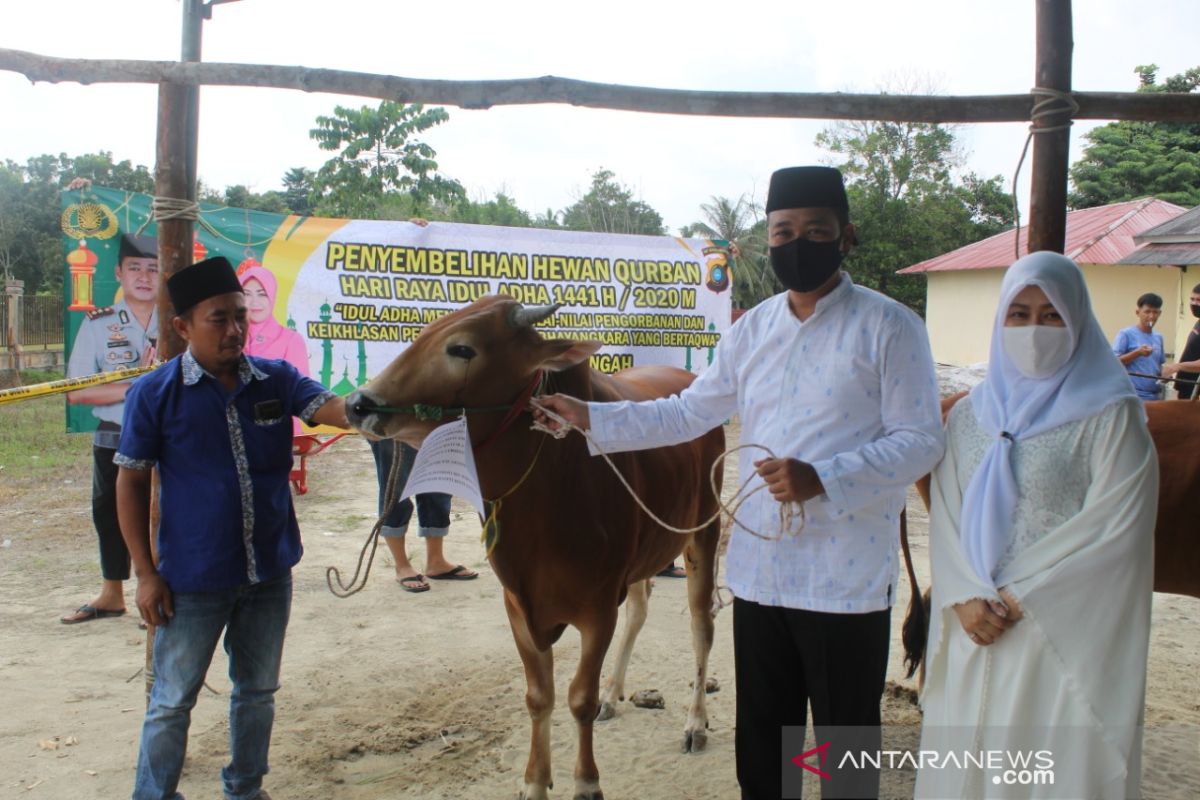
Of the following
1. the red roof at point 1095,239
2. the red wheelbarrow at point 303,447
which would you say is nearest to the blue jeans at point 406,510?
the red wheelbarrow at point 303,447

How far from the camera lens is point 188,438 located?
2926 mm

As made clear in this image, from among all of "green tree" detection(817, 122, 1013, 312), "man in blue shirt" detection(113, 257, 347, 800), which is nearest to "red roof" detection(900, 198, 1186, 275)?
"green tree" detection(817, 122, 1013, 312)

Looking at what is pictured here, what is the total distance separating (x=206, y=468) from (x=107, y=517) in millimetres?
3014

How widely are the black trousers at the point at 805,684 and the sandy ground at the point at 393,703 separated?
1.26 meters

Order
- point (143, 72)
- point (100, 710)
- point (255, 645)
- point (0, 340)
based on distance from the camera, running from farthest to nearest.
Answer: point (0, 340), point (100, 710), point (143, 72), point (255, 645)

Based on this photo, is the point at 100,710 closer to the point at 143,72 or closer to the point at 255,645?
the point at 255,645

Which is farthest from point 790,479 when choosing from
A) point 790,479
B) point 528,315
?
point 528,315

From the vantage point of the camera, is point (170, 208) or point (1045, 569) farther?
point (170, 208)

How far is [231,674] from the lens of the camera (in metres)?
3.16

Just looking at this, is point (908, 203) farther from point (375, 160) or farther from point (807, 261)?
point (807, 261)

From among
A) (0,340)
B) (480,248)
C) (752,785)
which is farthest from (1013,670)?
(0,340)

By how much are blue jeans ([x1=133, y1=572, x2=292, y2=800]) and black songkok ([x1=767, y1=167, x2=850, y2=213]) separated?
6.98ft

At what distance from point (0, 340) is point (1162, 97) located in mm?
18859

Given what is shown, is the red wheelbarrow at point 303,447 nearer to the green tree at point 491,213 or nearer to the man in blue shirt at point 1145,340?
the man in blue shirt at point 1145,340
